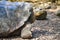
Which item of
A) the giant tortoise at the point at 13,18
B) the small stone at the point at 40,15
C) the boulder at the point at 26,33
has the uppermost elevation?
the giant tortoise at the point at 13,18

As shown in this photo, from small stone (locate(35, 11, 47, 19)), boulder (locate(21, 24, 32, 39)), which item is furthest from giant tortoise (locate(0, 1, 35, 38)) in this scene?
small stone (locate(35, 11, 47, 19))

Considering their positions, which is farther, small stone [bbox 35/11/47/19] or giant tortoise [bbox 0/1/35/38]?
small stone [bbox 35/11/47/19]

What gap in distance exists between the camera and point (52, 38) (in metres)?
2.53

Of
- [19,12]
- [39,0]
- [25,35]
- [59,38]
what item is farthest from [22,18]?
[39,0]

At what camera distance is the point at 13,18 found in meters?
2.52

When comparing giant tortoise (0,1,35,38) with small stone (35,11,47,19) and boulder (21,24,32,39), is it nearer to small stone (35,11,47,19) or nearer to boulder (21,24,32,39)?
boulder (21,24,32,39)

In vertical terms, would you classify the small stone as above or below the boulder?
below

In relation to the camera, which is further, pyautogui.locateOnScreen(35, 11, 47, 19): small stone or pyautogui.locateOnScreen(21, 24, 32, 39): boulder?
pyautogui.locateOnScreen(35, 11, 47, 19): small stone

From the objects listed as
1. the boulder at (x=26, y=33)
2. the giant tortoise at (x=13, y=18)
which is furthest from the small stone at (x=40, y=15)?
the boulder at (x=26, y=33)

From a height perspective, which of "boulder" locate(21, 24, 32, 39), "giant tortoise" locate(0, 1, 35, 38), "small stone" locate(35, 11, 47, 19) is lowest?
"small stone" locate(35, 11, 47, 19)

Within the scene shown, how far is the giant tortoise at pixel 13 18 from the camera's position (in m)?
2.48

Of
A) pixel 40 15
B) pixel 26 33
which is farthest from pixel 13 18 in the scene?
pixel 40 15

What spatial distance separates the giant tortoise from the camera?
2.48 m

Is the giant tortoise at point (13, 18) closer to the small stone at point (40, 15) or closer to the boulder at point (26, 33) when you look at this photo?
the boulder at point (26, 33)
